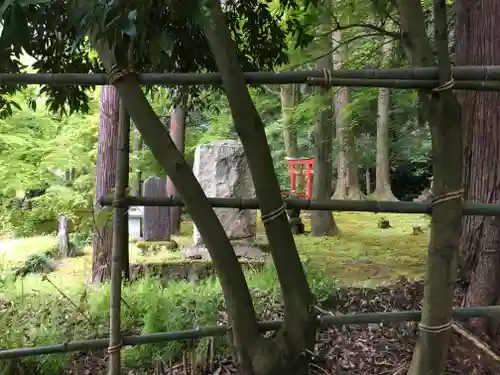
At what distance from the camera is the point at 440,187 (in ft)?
4.75

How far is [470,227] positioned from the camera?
8.52 feet

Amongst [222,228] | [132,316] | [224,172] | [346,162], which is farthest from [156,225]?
[346,162]

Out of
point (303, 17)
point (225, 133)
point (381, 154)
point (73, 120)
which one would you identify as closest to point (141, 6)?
point (303, 17)

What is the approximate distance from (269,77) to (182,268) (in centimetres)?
332

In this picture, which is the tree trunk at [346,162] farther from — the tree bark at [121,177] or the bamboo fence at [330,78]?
the tree bark at [121,177]

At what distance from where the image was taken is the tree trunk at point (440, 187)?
139 centimetres

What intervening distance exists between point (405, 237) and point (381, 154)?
16.9 ft

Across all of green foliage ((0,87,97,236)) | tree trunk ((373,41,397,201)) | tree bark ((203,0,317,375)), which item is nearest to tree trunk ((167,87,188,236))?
green foliage ((0,87,97,236))

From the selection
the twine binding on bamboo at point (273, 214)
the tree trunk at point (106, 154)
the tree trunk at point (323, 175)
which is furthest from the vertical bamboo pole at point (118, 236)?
the tree trunk at point (323, 175)

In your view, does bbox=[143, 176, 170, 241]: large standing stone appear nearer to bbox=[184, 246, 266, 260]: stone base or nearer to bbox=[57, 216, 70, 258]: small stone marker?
bbox=[184, 246, 266, 260]: stone base

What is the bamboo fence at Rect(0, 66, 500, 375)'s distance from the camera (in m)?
1.42

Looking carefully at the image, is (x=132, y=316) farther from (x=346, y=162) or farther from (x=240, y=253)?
(x=346, y=162)

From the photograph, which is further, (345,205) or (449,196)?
(345,205)

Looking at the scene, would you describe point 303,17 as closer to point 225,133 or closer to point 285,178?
point 225,133
